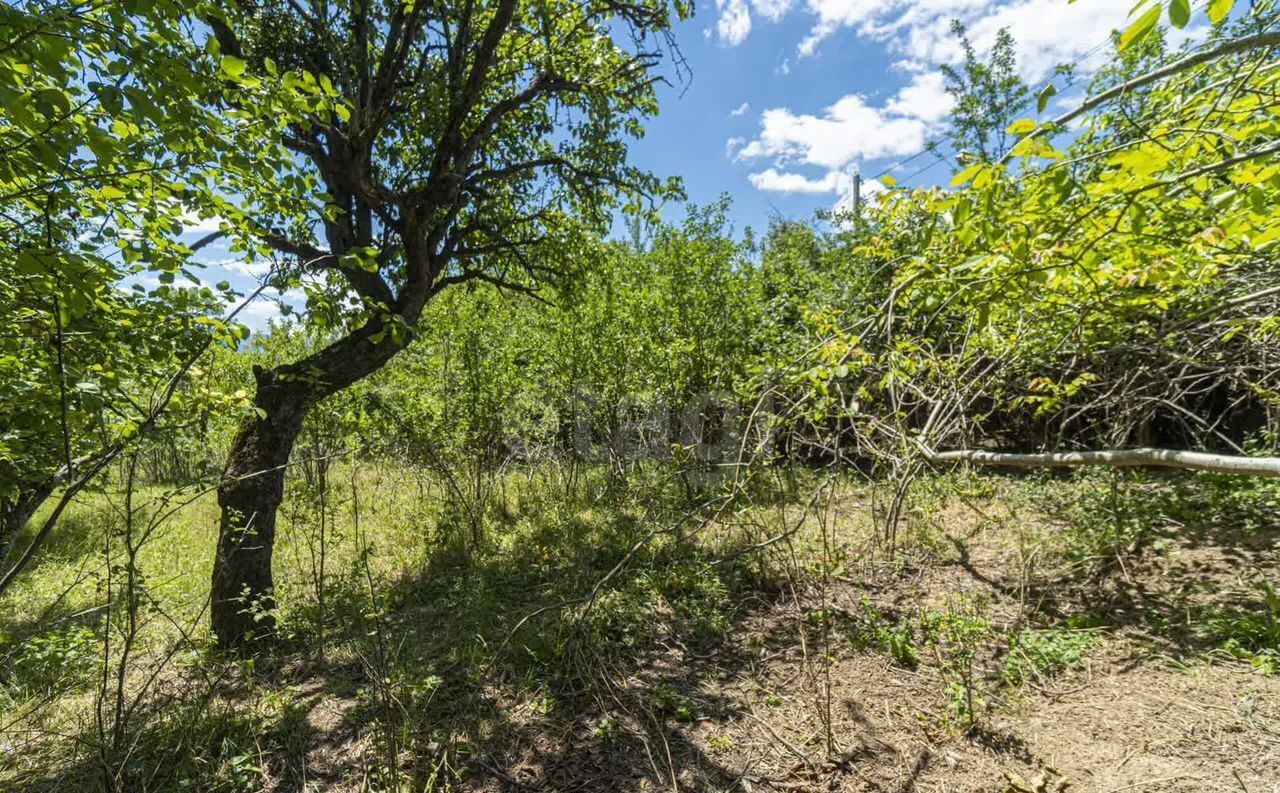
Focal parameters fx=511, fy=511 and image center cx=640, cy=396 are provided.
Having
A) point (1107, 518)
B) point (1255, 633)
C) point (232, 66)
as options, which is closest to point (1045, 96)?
point (232, 66)

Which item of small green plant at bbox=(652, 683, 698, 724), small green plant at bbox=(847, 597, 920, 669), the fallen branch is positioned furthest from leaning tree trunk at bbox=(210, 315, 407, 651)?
the fallen branch

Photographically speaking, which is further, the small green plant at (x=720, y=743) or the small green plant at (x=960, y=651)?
the small green plant at (x=960, y=651)

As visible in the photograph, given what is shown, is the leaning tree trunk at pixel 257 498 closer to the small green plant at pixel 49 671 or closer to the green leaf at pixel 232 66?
the small green plant at pixel 49 671

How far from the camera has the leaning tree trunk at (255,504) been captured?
367cm

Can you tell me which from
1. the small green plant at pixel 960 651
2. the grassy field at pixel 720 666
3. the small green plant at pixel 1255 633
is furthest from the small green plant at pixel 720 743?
the small green plant at pixel 1255 633

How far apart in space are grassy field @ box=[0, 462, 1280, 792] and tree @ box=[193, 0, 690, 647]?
734 mm

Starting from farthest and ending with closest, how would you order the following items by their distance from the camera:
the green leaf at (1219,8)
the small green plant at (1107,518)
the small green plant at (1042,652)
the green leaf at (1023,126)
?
the small green plant at (1107,518) → the small green plant at (1042,652) → the green leaf at (1023,126) → the green leaf at (1219,8)

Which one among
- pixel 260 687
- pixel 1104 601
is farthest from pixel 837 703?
pixel 260 687

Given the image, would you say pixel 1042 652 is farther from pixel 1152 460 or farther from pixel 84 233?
pixel 84 233

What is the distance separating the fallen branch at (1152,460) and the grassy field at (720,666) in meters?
1.09

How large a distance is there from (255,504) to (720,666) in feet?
11.3

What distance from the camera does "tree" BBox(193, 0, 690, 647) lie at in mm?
3199

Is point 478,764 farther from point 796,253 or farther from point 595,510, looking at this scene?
point 796,253

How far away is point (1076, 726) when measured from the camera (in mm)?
2541
